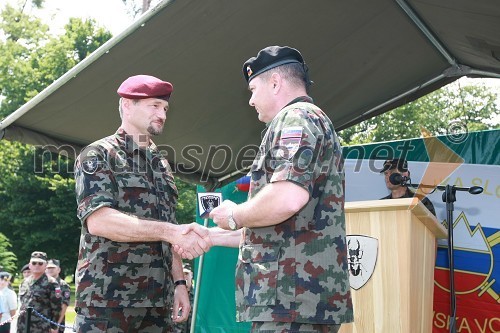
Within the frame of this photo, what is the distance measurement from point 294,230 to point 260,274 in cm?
22

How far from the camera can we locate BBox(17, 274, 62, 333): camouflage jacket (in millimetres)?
10422

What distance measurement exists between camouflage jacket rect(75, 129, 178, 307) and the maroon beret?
28cm

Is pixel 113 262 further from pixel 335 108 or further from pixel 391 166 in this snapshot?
pixel 335 108

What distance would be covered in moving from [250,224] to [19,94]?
36484 millimetres

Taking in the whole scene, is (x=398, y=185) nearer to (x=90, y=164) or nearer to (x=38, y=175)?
(x=90, y=164)

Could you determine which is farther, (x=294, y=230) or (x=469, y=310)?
(x=469, y=310)

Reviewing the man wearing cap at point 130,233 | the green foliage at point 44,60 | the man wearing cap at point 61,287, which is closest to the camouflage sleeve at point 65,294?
the man wearing cap at point 61,287

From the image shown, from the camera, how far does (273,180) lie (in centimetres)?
257

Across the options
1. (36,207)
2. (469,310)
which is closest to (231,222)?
(469,310)

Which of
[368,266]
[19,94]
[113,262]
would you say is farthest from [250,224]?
[19,94]

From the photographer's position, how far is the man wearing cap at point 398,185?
215 inches

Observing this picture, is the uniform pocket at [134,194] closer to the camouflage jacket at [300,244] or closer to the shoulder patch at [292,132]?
the camouflage jacket at [300,244]

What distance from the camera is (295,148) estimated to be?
258cm

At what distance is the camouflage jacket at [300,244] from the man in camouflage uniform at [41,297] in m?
8.53
